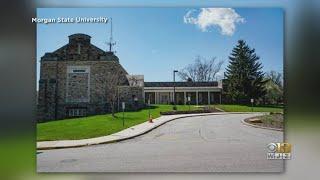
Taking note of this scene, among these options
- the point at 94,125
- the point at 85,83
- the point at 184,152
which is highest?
the point at 85,83

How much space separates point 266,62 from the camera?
4441 millimetres

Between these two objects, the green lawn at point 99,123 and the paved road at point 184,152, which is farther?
the green lawn at point 99,123

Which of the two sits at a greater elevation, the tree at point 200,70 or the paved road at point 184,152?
the tree at point 200,70

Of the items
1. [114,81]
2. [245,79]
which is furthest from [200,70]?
[114,81]

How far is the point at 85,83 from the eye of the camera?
4480 mm

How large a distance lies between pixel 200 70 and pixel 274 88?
0.80 metres

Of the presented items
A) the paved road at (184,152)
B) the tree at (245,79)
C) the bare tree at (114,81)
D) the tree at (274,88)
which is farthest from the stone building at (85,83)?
the tree at (274,88)

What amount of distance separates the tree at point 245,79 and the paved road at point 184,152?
271 mm

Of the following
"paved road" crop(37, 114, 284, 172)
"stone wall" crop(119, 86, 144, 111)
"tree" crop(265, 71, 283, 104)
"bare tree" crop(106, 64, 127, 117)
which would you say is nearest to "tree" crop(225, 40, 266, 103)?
"tree" crop(265, 71, 283, 104)

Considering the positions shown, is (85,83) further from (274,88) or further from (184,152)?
(274,88)

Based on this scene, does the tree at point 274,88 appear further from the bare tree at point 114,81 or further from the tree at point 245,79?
the bare tree at point 114,81

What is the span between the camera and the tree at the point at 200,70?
443cm

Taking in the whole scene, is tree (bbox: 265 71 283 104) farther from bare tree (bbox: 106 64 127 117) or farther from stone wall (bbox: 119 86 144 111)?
bare tree (bbox: 106 64 127 117)

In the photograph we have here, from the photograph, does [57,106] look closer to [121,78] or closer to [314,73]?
[121,78]
